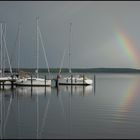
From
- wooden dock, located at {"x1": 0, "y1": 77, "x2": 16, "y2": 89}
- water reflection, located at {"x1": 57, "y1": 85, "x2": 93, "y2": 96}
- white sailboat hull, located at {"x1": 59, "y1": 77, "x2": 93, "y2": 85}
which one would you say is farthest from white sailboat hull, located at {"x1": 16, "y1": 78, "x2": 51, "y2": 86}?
white sailboat hull, located at {"x1": 59, "y1": 77, "x2": 93, "y2": 85}

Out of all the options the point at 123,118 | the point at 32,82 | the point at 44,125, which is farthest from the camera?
the point at 32,82

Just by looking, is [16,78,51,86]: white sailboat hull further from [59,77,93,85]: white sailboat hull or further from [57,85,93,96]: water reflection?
[59,77,93,85]: white sailboat hull

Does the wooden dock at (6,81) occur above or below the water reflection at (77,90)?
above

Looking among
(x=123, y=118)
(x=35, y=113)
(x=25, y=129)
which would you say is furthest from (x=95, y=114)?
(x=25, y=129)

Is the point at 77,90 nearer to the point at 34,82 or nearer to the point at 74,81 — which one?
the point at 34,82

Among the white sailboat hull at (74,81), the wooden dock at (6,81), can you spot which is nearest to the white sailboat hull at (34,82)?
the wooden dock at (6,81)

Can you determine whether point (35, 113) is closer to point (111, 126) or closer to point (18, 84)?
point (111, 126)

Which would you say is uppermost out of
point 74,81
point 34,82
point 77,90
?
point 34,82

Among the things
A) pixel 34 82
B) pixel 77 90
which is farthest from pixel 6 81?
pixel 77 90

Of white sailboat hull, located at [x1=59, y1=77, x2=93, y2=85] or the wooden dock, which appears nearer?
the wooden dock

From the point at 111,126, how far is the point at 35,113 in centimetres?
A: 881

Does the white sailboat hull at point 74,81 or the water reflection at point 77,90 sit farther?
the white sailboat hull at point 74,81

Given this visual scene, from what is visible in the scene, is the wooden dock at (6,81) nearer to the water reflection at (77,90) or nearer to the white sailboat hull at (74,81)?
the water reflection at (77,90)

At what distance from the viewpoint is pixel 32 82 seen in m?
69.8
